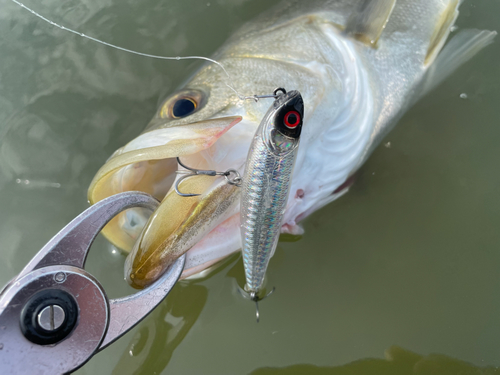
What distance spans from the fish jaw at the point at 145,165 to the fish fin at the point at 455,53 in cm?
146

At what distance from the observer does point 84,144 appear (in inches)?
80.4

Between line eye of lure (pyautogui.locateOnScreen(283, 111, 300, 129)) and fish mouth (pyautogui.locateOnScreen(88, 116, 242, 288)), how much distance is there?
1.14ft

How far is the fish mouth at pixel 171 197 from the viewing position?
1088mm

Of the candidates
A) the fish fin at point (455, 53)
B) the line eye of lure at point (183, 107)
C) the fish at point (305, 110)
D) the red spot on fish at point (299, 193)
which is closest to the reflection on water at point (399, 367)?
the fish at point (305, 110)

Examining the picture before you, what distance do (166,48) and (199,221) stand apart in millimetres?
1643

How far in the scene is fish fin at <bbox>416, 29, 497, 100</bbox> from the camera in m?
2.04

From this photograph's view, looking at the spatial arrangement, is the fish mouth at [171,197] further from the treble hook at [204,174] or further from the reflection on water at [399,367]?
the reflection on water at [399,367]

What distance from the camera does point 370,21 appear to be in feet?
5.70

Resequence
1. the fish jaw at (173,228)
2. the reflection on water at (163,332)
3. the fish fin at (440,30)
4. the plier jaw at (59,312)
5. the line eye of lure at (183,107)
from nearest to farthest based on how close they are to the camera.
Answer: the plier jaw at (59,312), the fish jaw at (173,228), the line eye of lure at (183,107), the reflection on water at (163,332), the fish fin at (440,30)

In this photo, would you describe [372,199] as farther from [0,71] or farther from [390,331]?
[0,71]

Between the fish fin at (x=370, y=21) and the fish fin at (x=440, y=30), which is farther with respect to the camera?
the fish fin at (x=440, y=30)

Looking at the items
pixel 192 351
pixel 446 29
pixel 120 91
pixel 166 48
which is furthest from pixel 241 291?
pixel 446 29

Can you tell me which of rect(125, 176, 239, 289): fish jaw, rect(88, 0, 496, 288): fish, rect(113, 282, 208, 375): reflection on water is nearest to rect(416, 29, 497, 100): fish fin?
rect(88, 0, 496, 288): fish

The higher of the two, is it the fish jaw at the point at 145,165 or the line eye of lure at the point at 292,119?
the line eye of lure at the point at 292,119
